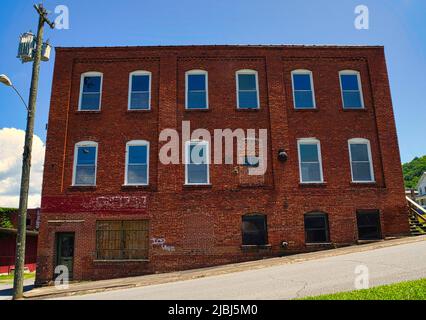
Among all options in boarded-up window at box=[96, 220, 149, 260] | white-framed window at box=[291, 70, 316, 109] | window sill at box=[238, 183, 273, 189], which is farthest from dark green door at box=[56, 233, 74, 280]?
white-framed window at box=[291, 70, 316, 109]

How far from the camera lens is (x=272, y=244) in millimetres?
16062

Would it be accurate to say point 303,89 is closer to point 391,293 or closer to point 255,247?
point 255,247

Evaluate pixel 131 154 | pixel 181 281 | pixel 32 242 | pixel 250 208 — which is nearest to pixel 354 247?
pixel 250 208

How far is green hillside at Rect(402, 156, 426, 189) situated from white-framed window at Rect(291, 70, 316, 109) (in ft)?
310

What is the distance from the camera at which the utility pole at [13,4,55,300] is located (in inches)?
466

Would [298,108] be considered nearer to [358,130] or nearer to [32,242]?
[358,130]

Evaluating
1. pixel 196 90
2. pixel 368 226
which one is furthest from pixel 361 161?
pixel 196 90

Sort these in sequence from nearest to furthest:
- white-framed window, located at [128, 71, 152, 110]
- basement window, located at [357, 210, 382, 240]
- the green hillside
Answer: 1. basement window, located at [357, 210, 382, 240]
2. white-framed window, located at [128, 71, 152, 110]
3. the green hillside

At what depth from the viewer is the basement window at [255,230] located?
53.1 feet

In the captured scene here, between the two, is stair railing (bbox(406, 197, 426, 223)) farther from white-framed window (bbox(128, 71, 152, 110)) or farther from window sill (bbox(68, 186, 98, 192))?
window sill (bbox(68, 186, 98, 192))

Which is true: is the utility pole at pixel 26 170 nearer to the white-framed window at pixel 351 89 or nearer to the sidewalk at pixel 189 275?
the sidewalk at pixel 189 275

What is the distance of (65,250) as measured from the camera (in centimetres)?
1616

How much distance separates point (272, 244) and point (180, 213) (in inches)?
170

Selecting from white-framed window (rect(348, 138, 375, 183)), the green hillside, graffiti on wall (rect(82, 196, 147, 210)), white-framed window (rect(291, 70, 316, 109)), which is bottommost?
graffiti on wall (rect(82, 196, 147, 210))
